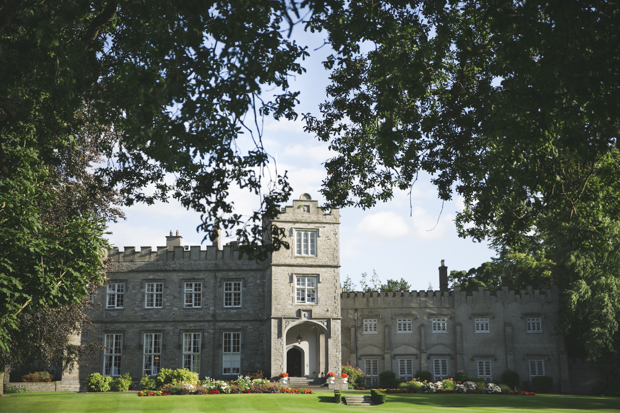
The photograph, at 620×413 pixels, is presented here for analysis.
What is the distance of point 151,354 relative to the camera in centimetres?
3259

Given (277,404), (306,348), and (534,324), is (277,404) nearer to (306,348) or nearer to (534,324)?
(306,348)

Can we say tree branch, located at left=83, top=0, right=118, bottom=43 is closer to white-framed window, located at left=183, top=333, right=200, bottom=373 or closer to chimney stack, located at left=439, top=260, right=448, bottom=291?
white-framed window, located at left=183, top=333, right=200, bottom=373

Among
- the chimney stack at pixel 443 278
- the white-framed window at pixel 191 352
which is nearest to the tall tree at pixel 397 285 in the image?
the chimney stack at pixel 443 278

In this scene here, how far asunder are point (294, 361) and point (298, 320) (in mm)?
3176

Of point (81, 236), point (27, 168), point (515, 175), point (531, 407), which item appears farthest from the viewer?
point (531, 407)

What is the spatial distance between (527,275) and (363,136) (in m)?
34.1

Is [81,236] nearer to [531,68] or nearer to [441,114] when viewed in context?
[441,114]

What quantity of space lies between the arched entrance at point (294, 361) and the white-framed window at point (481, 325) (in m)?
11.6

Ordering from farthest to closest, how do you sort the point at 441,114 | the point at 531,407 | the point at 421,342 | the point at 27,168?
the point at 421,342
the point at 531,407
the point at 27,168
the point at 441,114

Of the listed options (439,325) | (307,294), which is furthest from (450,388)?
(307,294)

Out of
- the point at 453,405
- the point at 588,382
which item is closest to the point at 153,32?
the point at 453,405

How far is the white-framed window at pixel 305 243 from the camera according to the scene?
108 ft

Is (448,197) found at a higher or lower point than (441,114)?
lower

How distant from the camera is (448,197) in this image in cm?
1181
